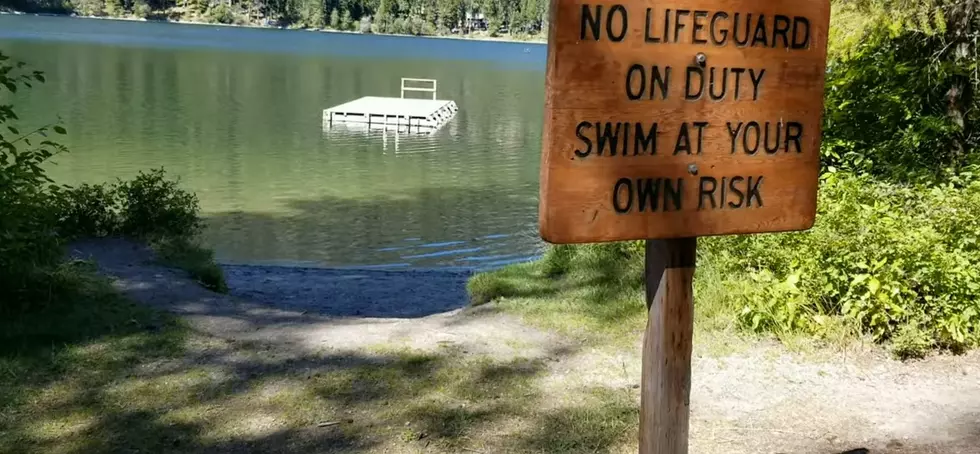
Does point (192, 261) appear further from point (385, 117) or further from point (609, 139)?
point (385, 117)

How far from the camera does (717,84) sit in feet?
8.20

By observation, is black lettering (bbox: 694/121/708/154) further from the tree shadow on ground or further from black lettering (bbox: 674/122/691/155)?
the tree shadow on ground

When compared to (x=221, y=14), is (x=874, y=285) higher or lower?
lower

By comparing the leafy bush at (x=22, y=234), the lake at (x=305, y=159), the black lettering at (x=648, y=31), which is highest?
the black lettering at (x=648, y=31)

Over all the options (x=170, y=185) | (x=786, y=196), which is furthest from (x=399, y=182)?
(x=786, y=196)

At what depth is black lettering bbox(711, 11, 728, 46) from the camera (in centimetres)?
246

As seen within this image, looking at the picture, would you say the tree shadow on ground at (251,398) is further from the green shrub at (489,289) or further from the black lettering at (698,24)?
the black lettering at (698,24)

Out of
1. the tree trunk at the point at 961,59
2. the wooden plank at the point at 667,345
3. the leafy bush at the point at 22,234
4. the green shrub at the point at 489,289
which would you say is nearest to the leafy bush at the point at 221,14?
the green shrub at the point at 489,289

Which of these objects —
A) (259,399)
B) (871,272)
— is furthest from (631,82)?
(871,272)

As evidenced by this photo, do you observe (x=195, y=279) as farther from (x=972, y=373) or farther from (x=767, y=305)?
(x=972, y=373)

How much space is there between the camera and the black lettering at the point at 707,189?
252 cm

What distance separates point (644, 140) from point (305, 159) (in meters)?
19.5

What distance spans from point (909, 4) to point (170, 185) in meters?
6.98

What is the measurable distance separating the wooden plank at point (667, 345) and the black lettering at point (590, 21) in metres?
0.67
